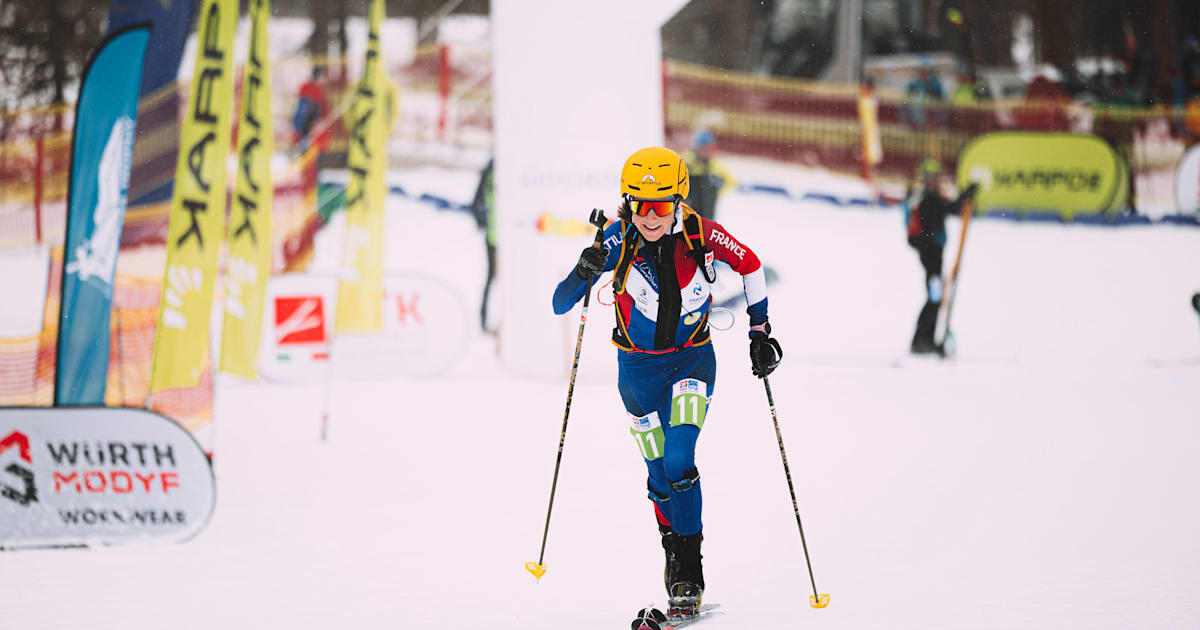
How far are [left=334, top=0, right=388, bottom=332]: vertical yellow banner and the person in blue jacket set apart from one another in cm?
438

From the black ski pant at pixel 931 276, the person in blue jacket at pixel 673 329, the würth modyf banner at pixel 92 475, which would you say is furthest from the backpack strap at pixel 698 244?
the black ski pant at pixel 931 276

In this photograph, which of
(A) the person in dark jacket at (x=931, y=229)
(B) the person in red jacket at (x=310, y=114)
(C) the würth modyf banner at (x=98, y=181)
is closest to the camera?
(C) the würth modyf banner at (x=98, y=181)

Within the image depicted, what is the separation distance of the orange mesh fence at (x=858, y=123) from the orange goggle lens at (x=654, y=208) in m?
14.2

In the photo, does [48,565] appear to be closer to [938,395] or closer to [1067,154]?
[938,395]

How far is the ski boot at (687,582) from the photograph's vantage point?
153 inches

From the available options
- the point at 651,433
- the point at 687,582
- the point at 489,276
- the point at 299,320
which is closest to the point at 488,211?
the point at 489,276

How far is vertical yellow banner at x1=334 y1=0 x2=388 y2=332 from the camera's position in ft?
26.1

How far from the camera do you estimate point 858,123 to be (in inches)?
749

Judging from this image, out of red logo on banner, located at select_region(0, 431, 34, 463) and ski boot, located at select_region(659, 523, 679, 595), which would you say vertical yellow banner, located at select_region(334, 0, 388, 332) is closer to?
red logo on banner, located at select_region(0, 431, 34, 463)

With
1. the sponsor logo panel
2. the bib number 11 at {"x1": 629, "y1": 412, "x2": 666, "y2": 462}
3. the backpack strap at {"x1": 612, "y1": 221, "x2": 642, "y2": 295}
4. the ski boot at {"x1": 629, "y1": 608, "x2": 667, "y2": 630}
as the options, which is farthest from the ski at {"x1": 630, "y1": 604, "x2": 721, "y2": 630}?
the sponsor logo panel

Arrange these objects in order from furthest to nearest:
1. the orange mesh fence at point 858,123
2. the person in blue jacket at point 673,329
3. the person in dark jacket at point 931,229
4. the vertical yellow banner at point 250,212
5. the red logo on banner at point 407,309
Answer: the orange mesh fence at point 858,123 → the person in dark jacket at point 931,229 → the red logo on banner at point 407,309 → the vertical yellow banner at point 250,212 → the person in blue jacket at point 673,329

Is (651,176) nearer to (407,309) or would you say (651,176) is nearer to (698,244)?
(698,244)

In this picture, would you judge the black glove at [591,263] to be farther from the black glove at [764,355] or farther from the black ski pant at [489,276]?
the black ski pant at [489,276]

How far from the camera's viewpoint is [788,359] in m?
10.2
